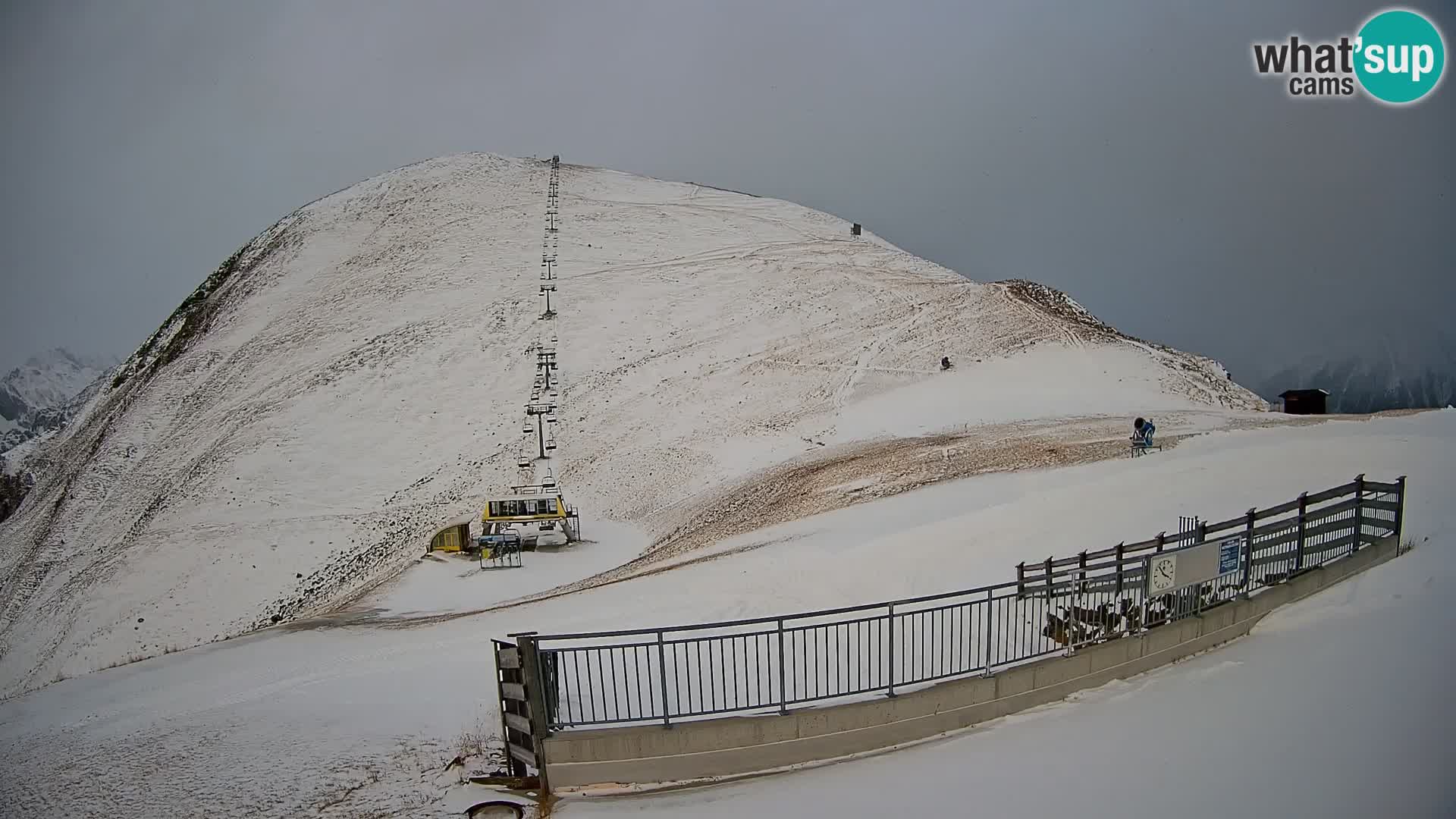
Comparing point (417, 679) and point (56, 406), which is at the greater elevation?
point (56, 406)

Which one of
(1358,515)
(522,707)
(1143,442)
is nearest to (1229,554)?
(1358,515)

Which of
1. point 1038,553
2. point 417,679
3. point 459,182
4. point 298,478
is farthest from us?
point 459,182

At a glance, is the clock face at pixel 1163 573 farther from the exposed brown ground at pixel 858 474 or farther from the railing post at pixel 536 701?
the exposed brown ground at pixel 858 474

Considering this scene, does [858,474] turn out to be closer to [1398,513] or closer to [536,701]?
[1398,513]

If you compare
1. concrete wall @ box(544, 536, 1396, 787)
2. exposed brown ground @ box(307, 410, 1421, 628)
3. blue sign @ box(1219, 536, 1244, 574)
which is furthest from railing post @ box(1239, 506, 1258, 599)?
exposed brown ground @ box(307, 410, 1421, 628)

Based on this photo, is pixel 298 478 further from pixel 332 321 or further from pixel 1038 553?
pixel 1038 553

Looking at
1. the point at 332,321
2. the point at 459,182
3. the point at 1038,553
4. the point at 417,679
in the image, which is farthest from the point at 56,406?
the point at 459,182
